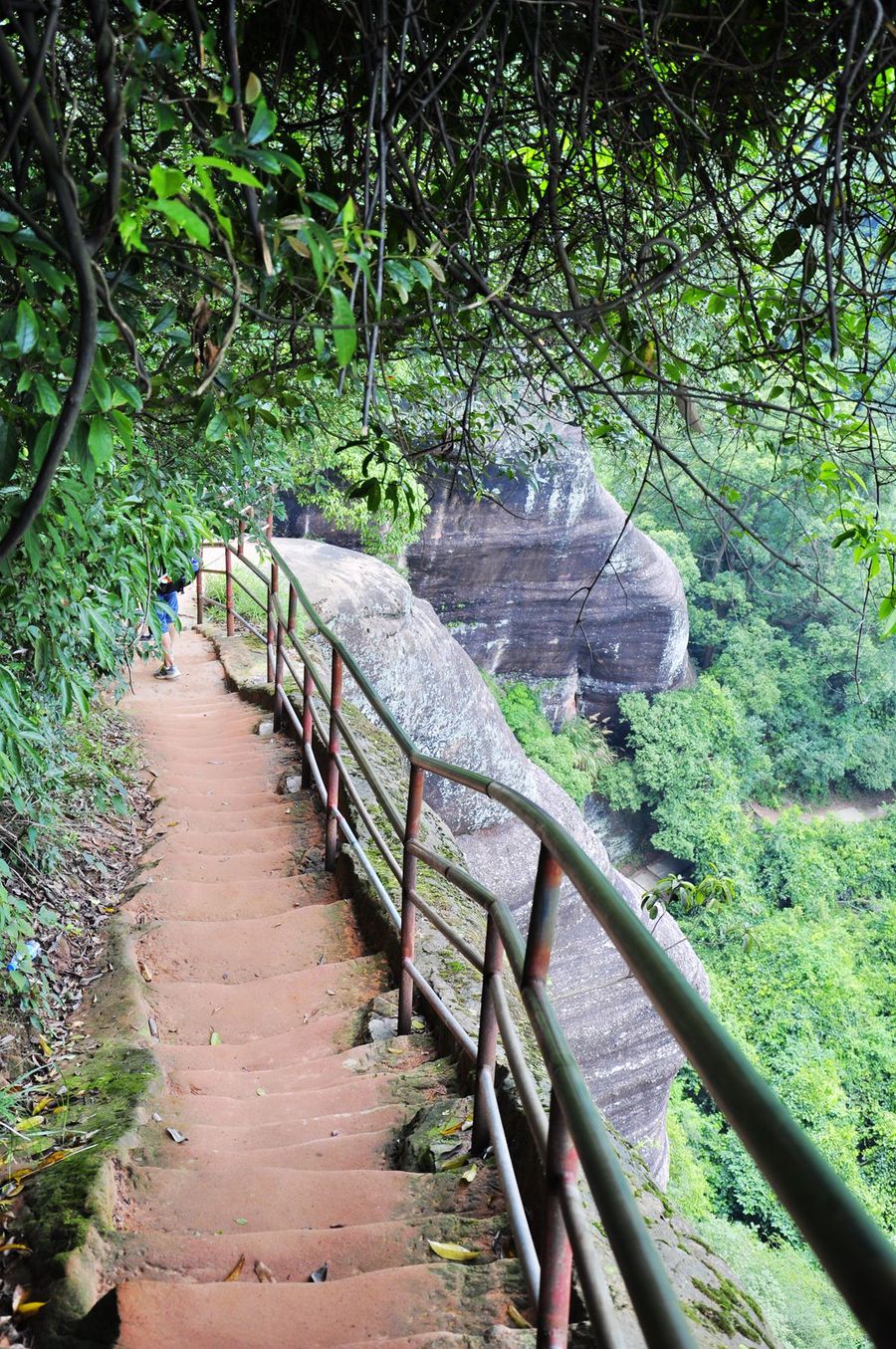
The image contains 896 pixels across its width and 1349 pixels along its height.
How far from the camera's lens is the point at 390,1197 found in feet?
6.15

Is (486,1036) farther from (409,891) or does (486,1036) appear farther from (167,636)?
(167,636)

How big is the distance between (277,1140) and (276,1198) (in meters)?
0.30

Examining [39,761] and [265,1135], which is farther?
[39,761]

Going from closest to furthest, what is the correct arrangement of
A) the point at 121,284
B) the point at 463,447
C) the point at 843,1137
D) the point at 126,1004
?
1. the point at 121,284
2. the point at 463,447
3. the point at 126,1004
4. the point at 843,1137

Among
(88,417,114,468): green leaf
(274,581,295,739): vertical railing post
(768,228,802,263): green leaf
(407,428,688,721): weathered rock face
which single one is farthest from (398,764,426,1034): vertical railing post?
(407,428,688,721): weathered rock face

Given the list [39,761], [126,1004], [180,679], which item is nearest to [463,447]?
[39,761]

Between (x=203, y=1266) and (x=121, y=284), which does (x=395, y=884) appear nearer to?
(x=203, y=1266)

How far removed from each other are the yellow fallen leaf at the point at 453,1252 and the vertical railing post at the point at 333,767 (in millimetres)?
2075

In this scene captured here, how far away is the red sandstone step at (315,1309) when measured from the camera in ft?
4.62

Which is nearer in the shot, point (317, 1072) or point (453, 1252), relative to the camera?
point (453, 1252)

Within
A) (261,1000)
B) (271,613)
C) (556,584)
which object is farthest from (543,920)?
(556,584)

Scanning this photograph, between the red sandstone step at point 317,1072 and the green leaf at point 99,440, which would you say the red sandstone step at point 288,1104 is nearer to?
the red sandstone step at point 317,1072

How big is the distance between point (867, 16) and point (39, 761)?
288 cm

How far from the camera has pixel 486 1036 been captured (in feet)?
6.04
